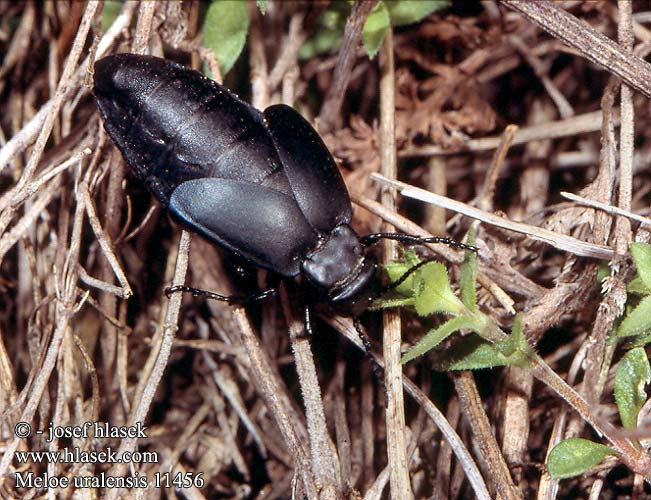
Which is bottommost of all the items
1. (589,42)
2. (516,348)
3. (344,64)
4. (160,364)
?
(160,364)

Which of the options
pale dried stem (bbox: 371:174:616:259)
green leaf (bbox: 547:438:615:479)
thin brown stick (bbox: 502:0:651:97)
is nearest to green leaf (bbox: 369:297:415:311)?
pale dried stem (bbox: 371:174:616:259)

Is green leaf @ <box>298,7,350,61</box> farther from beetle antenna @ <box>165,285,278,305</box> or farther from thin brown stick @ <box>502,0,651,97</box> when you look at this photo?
beetle antenna @ <box>165,285,278,305</box>

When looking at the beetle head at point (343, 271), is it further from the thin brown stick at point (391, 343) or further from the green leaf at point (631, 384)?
the green leaf at point (631, 384)

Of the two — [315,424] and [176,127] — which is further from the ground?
[176,127]

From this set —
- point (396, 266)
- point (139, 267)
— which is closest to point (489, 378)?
point (396, 266)

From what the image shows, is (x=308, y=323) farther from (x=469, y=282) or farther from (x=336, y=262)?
(x=469, y=282)

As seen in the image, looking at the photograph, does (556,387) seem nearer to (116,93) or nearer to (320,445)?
(320,445)

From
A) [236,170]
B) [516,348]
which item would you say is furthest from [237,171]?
[516,348]
